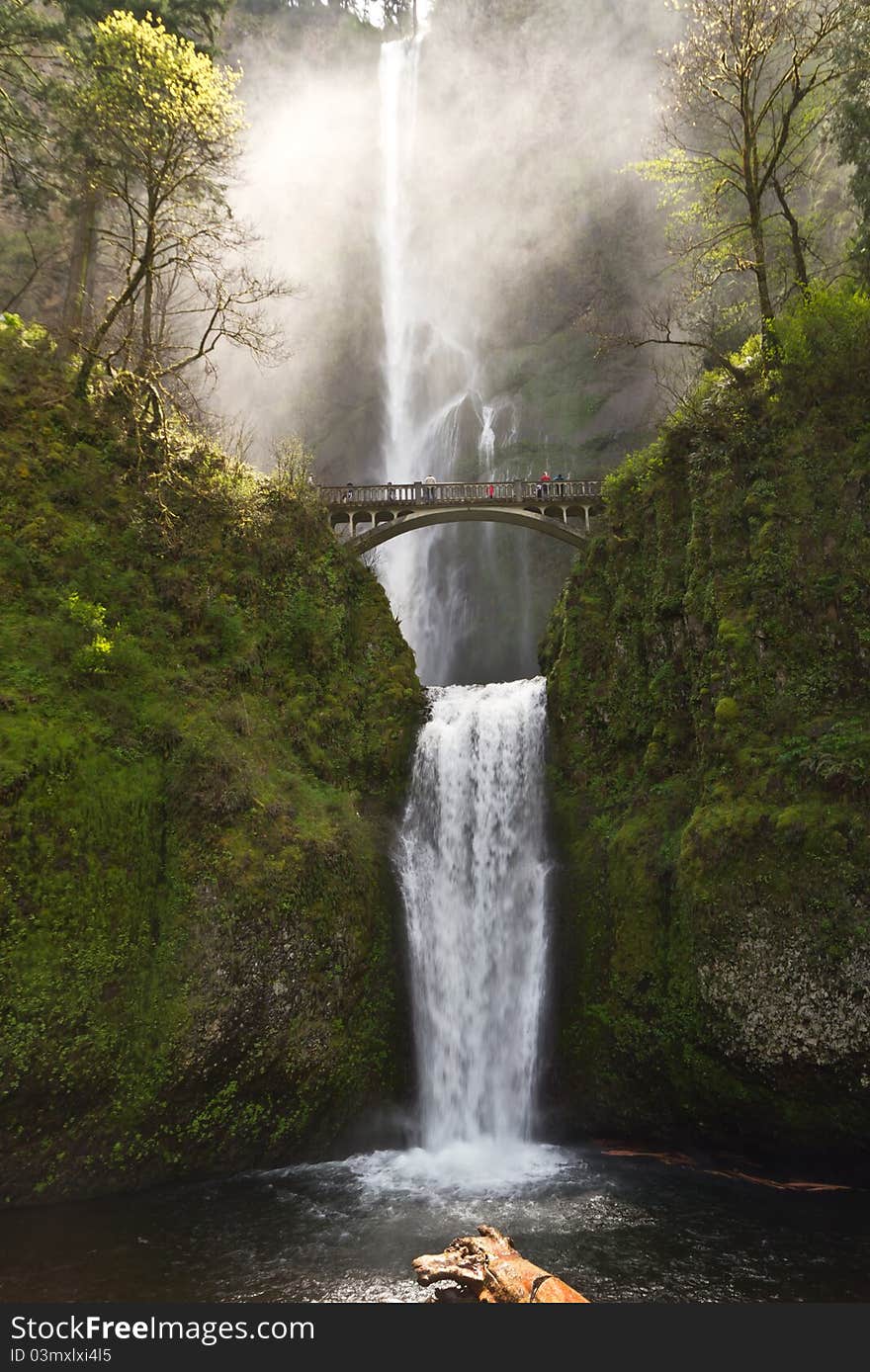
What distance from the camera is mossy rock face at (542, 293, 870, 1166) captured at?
11.9 metres

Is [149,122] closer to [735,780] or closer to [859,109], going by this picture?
[859,109]

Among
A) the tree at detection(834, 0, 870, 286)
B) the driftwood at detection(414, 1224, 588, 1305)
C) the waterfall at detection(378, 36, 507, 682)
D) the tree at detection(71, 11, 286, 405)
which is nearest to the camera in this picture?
the driftwood at detection(414, 1224, 588, 1305)

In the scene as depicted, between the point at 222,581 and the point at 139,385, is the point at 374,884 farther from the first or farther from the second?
the point at 139,385

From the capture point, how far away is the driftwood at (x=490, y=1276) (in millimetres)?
7168

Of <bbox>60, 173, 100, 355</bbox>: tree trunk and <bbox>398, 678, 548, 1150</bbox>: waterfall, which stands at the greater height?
<bbox>60, 173, 100, 355</bbox>: tree trunk

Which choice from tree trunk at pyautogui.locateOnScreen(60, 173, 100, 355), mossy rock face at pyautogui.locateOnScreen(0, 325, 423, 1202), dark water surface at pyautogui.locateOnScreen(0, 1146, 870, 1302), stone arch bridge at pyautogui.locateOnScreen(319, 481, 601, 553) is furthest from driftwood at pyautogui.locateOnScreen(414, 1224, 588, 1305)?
tree trunk at pyautogui.locateOnScreen(60, 173, 100, 355)

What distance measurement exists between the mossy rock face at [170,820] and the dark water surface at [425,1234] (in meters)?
1.07

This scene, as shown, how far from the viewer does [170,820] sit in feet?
44.0

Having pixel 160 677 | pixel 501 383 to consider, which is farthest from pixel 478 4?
pixel 160 677

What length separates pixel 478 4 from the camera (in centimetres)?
4775

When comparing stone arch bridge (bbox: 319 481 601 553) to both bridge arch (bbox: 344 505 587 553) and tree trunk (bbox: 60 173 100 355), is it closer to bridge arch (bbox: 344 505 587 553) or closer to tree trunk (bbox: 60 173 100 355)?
bridge arch (bbox: 344 505 587 553)

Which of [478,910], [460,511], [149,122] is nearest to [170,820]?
[478,910]

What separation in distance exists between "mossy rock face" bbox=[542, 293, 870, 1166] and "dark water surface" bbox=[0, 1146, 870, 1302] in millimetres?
1547

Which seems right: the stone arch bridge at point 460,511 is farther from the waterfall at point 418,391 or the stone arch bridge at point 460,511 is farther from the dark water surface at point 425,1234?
the dark water surface at point 425,1234
